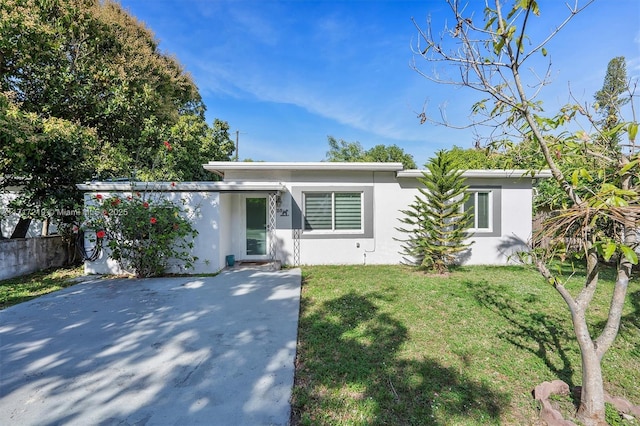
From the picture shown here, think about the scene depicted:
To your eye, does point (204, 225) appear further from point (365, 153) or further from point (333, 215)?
point (365, 153)

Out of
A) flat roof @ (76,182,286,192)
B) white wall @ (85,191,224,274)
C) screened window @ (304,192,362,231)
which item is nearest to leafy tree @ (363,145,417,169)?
screened window @ (304,192,362,231)

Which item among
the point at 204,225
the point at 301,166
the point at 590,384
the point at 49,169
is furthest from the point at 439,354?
the point at 49,169

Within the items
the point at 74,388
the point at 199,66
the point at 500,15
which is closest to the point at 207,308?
the point at 74,388

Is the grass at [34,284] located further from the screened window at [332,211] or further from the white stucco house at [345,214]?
the screened window at [332,211]

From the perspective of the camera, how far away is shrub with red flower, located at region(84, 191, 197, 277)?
7.04 m

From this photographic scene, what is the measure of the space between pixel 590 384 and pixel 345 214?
22.8ft

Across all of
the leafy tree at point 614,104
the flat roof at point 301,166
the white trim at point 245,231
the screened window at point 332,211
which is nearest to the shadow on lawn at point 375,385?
the leafy tree at point 614,104

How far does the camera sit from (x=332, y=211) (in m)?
9.00

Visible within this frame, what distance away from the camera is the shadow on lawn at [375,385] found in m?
2.46

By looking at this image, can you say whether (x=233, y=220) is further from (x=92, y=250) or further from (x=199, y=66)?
(x=199, y=66)

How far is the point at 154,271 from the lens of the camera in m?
7.39

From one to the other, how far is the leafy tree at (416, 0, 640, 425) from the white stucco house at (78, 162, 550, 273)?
232 inches

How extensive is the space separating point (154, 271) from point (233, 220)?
8.56 ft

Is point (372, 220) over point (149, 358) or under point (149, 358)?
over
